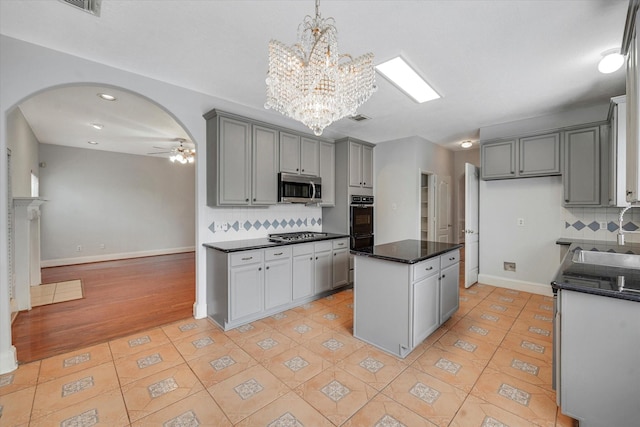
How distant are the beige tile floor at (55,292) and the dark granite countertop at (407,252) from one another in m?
4.31

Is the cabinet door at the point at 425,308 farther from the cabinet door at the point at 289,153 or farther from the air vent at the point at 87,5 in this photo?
the air vent at the point at 87,5

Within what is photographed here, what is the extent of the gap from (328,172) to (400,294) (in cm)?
250

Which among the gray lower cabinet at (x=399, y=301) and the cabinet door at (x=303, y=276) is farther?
the cabinet door at (x=303, y=276)

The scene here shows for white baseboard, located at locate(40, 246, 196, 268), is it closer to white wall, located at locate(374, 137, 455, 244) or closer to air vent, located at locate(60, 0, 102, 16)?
white wall, located at locate(374, 137, 455, 244)

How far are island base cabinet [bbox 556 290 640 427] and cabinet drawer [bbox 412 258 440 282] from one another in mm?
962

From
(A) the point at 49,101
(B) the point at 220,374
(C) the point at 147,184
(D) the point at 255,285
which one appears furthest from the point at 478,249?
(C) the point at 147,184

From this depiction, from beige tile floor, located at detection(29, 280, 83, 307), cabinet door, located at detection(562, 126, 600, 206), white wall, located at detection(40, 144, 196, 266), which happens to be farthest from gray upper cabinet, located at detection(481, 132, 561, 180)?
beige tile floor, located at detection(29, 280, 83, 307)

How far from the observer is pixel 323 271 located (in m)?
3.94

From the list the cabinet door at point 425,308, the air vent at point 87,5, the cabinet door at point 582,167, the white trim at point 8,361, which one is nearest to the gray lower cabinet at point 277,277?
the cabinet door at point 425,308

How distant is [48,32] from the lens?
2.16 metres

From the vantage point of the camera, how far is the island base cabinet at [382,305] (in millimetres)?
2398

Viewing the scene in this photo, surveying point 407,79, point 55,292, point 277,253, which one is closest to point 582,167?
point 407,79

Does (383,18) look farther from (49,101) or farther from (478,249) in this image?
(49,101)

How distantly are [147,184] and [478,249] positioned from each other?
795cm
